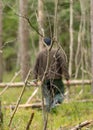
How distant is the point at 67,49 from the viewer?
1191 inches

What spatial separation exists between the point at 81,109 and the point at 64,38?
16523 mm

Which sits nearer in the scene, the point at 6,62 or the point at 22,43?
the point at 22,43

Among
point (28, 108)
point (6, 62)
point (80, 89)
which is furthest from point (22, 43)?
point (6, 62)

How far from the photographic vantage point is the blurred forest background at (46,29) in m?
12.2

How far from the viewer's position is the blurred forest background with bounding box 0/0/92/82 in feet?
39.9

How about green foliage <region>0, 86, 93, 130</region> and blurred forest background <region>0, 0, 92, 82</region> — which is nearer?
green foliage <region>0, 86, 93, 130</region>

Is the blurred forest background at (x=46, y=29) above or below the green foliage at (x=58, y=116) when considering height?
above

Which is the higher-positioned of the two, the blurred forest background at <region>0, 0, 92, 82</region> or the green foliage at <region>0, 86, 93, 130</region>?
the blurred forest background at <region>0, 0, 92, 82</region>

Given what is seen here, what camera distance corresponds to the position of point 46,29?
23578 mm

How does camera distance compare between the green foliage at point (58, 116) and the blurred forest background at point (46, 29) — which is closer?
the green foliage at point (58, 116)

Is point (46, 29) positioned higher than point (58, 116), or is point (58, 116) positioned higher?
point (46, 29)

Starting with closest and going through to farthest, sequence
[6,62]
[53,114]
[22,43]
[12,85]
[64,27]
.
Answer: [53,114]
[12,85]
[22,43]
[64,27]
[6,62]

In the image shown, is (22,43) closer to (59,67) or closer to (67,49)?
(59,67)

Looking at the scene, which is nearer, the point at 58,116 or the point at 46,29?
the point at 58,116
